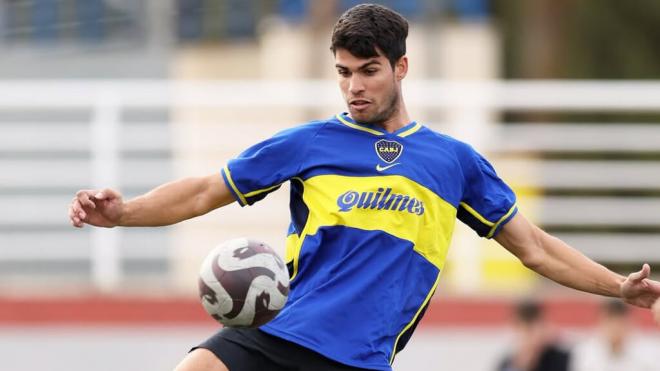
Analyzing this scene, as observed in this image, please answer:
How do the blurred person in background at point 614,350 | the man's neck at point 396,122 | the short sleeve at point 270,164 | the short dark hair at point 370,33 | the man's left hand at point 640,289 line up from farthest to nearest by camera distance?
1. the blurred person in background at point 614,350
2. the man's left hand at point 640,289
3. the man's neck at point 396,122
4. the short sleeve at point 270,164
5. the short dark hair at point 370,33

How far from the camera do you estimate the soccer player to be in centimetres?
617

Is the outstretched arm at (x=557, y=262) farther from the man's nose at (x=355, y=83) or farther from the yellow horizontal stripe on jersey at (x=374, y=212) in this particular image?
the man's nose at (x=355, y=83)

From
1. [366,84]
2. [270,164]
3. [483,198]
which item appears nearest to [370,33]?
[366,84]

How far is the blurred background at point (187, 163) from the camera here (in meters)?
11.9

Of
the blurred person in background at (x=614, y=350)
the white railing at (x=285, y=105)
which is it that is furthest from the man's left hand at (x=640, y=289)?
the white railing at (x=285, y=105)

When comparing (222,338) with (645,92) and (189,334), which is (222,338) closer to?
(189,334)

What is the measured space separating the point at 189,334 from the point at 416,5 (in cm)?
472

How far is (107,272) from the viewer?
12234 mm

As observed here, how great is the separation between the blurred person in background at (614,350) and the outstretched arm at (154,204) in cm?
586

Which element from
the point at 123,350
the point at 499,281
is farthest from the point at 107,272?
the point at 499,281

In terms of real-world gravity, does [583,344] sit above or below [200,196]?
below

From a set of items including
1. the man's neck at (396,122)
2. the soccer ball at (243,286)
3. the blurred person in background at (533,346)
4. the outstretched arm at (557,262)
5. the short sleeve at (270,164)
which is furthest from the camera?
the blurred person in background at (533,346)

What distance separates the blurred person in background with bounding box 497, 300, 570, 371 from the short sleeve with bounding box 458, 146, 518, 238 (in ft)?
16.0

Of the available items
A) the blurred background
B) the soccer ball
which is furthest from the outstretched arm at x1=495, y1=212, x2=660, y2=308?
the blurred background
